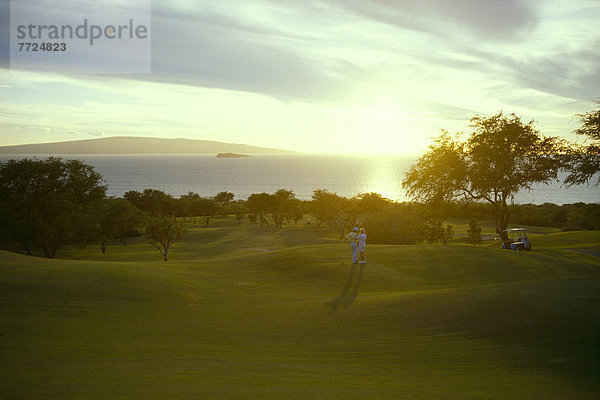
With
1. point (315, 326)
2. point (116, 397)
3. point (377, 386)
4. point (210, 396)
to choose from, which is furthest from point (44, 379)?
point (315, 326)

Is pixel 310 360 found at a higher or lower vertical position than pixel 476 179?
lower

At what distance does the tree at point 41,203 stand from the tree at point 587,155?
168ft

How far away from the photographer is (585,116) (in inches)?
1588

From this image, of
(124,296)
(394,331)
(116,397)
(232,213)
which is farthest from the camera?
(232,213)

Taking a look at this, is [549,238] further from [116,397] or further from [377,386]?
[116,397]

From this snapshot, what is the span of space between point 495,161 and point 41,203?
46750 mm

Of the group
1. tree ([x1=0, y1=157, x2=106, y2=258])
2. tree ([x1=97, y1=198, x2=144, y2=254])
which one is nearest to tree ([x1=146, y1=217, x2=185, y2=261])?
tree ([x1=0, y1=157, x2=106, y2=258])

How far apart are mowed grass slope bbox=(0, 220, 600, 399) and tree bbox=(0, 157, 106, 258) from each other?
85.4ft

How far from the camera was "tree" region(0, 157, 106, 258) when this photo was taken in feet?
151

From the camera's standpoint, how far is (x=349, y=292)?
63.8 ft

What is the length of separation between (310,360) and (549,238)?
47212 millimetres

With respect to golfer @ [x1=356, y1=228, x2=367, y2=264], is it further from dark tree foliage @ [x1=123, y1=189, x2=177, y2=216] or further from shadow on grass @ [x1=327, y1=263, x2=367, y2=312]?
dark tree foliage @ [x1=123, y1=189, x2=177, y2=216]

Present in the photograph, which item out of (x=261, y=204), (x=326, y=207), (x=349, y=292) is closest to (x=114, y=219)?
(x=261, y=204)

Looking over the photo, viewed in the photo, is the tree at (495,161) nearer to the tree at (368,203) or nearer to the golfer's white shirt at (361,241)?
the golfer's white shirt at (361,241)
